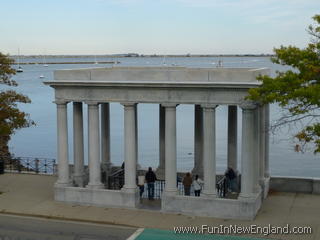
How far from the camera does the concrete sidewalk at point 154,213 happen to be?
20.5 metres

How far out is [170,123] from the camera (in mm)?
21922

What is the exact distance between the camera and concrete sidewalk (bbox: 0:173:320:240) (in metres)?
20.5

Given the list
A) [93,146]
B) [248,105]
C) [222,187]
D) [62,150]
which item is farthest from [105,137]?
[248,105]

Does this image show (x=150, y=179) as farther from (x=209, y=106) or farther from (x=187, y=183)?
(x=209, y=106)

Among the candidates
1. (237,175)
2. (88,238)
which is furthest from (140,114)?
(88,238)

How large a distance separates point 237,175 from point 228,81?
644 centimetres

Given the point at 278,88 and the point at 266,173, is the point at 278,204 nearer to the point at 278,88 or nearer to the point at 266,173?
the point at 266,173

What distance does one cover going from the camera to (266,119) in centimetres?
2458

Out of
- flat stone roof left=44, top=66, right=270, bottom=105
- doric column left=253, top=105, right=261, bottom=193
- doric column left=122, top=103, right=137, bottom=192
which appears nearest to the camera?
flat stone roof left=44, top=66, right=270, bottom=105

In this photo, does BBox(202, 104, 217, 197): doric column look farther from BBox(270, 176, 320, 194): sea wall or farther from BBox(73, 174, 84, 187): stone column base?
BBox(73, 174, 84, 187): stone column base

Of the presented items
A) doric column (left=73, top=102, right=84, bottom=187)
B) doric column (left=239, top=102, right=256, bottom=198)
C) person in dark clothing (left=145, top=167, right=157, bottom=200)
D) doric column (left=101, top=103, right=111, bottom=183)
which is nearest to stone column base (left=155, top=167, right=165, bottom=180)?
doric column (left=101, top=103, right=111, bottom=183)

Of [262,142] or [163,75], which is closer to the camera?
[163,75]

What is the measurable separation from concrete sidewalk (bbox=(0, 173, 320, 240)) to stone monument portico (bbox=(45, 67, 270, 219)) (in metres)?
0.48

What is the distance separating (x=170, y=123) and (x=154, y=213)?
13.1 ft
